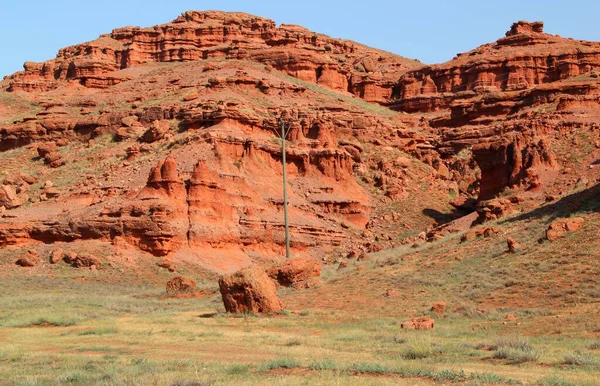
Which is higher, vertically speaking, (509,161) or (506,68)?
(506,68)

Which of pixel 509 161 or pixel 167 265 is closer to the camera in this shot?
pixel 167 265

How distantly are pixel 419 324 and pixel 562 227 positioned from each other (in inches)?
374

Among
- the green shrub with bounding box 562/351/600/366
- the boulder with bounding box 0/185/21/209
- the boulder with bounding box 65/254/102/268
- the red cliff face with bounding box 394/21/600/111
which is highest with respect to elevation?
the red cliff face with bounding box 394/21/600/111

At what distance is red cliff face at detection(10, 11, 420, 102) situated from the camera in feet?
280

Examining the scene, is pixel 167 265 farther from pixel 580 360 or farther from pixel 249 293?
pixel 580 360

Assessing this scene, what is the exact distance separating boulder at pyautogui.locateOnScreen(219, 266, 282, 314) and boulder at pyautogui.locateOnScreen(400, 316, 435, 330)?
16.6 ft

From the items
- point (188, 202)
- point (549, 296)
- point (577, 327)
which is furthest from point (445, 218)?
point (577, 327)

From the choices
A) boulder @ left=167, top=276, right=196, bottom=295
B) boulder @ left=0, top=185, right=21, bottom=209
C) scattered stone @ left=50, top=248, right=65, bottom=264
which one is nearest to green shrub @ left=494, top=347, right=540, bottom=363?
boulder @ left=167, top=276, right=196, bottom=295

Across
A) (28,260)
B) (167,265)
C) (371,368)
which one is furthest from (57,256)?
(371,368)

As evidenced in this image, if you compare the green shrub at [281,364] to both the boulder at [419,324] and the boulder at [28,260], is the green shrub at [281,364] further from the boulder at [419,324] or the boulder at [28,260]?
the boulder at [28,260]

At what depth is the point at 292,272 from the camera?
30.2m

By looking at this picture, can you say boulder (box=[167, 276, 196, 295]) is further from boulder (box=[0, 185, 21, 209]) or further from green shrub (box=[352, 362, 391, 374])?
boulder (box=[0, 185, 21, 209])

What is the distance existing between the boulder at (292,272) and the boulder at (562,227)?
9.19 m

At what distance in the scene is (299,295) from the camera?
91.1 ft
